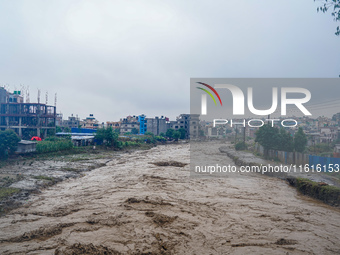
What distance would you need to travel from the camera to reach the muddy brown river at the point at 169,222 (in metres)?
6.91

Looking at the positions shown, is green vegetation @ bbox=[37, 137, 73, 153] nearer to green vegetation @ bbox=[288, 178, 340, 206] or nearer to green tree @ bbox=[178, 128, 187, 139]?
green vegetation @ bbox=[288, 178, 340, 206]

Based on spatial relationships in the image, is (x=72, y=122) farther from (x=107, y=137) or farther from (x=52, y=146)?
(x=52, y=146)

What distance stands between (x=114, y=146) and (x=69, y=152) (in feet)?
32.4

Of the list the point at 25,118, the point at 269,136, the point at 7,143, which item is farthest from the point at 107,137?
the point at 269,136

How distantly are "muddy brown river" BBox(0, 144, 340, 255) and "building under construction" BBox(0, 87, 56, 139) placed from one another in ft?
98.7

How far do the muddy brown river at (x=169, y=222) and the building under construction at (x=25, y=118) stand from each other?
3009 cm

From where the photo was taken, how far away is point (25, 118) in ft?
132

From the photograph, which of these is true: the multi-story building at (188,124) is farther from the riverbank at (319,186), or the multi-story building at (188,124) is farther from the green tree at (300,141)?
the riverbank at (319,186)

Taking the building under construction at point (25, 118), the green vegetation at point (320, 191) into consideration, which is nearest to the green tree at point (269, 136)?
the green vegetation at point (320, 191)

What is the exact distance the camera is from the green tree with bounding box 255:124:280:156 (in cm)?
2485

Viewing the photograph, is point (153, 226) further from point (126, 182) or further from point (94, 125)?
point (94, 125)

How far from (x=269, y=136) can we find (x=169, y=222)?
785 inches

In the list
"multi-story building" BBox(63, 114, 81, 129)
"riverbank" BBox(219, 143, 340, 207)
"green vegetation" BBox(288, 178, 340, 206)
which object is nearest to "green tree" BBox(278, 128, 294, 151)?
"riverbank" BBox(219, 143, 340, 207)

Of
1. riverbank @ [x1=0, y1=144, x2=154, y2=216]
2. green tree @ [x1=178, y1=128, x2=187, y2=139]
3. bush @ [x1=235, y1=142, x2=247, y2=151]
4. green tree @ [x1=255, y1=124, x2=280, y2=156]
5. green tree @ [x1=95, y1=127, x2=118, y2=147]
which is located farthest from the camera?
green tree @ [x1=178, y1=128, x2=187, y2=139]
